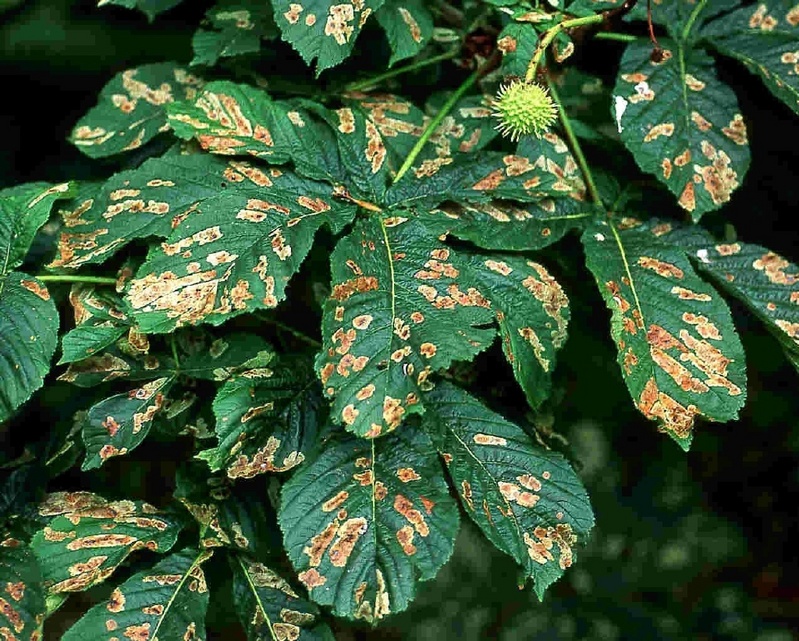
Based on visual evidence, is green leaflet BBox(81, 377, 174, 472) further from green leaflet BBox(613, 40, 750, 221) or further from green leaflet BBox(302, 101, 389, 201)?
green leaflet BBox(613, 40, 750, 221)

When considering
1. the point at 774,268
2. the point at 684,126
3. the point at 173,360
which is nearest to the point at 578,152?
the point at 684,126

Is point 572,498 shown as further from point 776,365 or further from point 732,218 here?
point 776,365

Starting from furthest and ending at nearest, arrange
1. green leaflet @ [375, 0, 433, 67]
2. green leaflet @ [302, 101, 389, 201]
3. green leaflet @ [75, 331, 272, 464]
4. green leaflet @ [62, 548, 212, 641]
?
green leaflet @ [375, 0, 433, 67] < green leaflet @ [302, 101, 389, 201] < green leaflet @ [75, 331, 272, 464] < green leaflet @ [62, 548, 212, 641]

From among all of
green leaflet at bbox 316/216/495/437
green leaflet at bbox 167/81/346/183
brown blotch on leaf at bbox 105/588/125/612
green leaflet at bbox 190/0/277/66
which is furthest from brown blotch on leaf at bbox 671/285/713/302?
brown blotch on leaf at bbox 105/588/125/612

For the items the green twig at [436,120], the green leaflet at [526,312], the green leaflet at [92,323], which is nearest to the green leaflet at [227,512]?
the green leaflet at [92,323]

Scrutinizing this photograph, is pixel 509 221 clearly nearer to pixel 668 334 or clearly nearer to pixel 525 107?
pixel 525 107

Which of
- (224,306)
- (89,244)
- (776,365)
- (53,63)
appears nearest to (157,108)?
(89,244)
